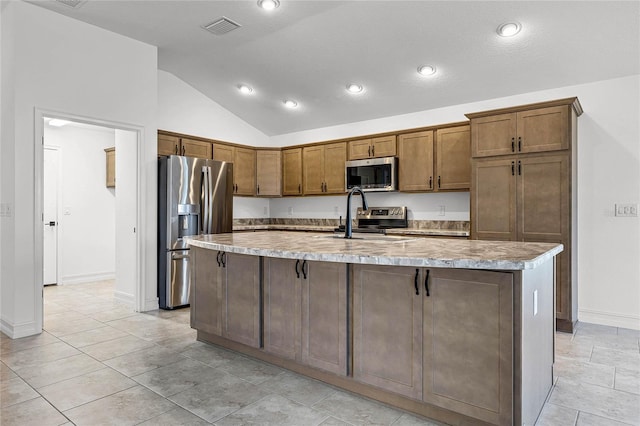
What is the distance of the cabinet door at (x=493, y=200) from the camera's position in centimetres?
390

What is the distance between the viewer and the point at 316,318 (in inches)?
91.9

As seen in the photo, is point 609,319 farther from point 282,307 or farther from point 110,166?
point 110,166

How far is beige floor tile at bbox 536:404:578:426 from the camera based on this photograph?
2.00 m

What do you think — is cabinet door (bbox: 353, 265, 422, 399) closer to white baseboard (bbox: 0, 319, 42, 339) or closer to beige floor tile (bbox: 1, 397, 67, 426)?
beige floor tile (bbox: 1, 397, 67, 426)

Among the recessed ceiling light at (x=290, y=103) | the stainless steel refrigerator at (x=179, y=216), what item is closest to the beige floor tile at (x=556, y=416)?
the stainless steel refrigerator at (x=179, y=216)

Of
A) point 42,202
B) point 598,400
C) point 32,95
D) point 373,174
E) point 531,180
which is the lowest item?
point 598,400

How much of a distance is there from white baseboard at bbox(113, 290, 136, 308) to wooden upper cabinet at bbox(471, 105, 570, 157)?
422 cm

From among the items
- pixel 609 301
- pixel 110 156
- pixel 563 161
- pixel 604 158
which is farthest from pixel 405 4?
pixel 110 156

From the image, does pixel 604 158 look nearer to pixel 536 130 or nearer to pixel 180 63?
pixel 536 130

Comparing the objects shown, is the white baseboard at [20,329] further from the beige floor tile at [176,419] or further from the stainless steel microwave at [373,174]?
the stainless steel microwave at [373,174]

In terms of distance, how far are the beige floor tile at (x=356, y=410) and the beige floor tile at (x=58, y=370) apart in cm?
170

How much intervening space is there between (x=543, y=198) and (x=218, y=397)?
133 inches

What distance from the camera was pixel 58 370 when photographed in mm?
2672

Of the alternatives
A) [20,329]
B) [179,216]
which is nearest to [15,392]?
[20,329]
